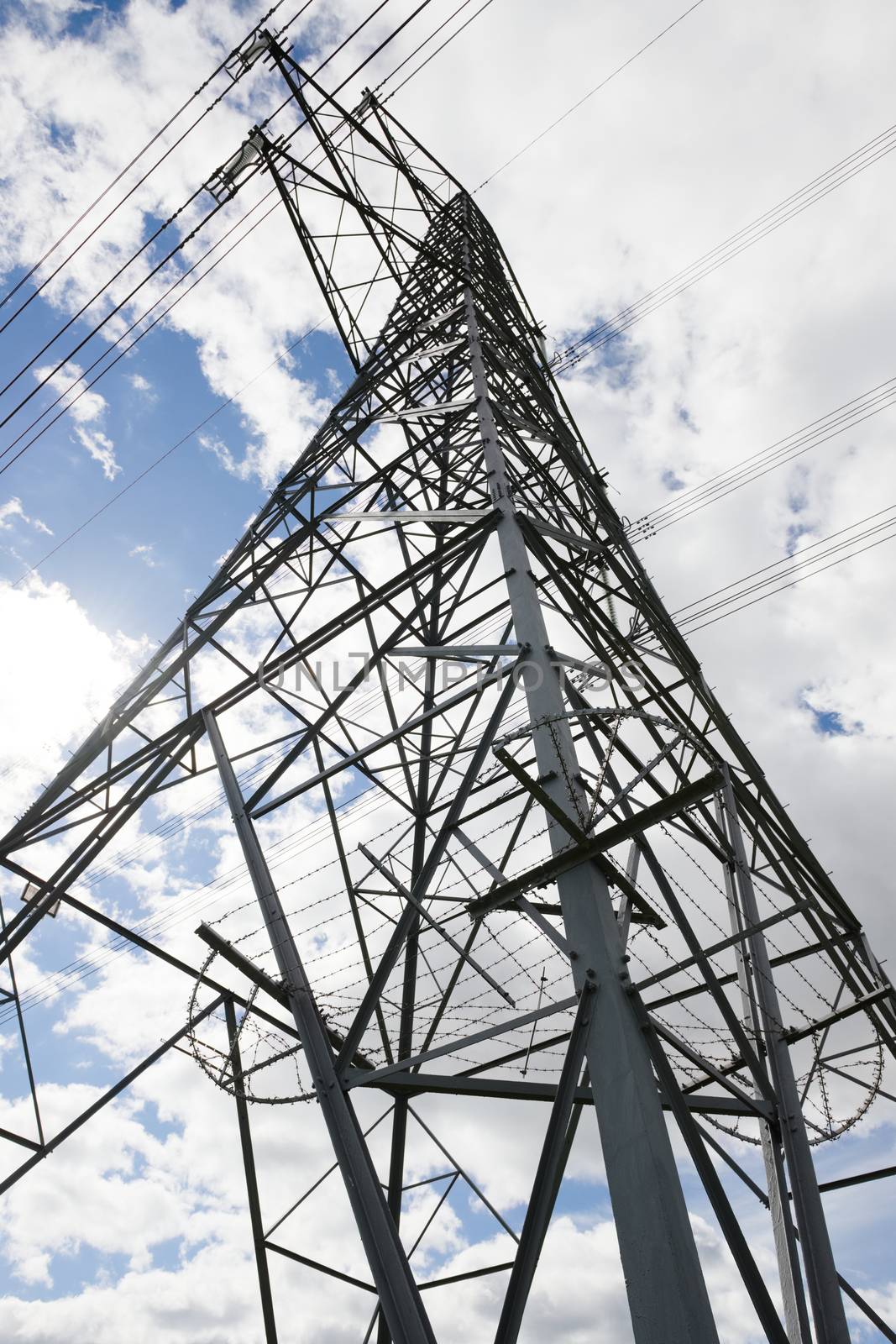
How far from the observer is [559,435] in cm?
1132

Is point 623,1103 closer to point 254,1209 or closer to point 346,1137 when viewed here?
point 346,1137

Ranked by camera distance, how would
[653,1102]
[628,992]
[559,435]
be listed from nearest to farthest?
1. [653,1102]
2. [628,992]
3. [559,435]

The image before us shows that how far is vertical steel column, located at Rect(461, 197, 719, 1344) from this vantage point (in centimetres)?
395

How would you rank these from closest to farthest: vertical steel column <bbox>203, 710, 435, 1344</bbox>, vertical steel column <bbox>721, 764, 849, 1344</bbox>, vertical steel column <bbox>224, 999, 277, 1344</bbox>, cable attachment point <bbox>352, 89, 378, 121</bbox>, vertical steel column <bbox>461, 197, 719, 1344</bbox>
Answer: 1. vertical steel column <bbox>461, 197, 719, 1344</bbox>
2. vertical steel column <bbox>203, 710, 435, 1344</bbox>
3. vertical steel column <bbox>721, 764, 849, 1344</bbox>
4. vertical steel column <bbox>224, 999, 277, 1344</bbox>
5. cable attachment point <bbox>352, 89, 378, 121</bbox>

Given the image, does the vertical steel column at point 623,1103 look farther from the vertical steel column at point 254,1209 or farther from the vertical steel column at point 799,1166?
the vertical steel column at point 254,1209

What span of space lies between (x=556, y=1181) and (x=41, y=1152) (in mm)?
5749

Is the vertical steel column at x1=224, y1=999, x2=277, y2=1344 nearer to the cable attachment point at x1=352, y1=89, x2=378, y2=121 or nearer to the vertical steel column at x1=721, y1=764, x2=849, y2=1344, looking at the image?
the vertical steel column at x1=721, y1=764, x2=849, y2=1344

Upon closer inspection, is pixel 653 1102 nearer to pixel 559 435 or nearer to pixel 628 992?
pixel 628 992

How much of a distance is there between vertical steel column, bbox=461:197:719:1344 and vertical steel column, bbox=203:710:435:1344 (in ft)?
4.59

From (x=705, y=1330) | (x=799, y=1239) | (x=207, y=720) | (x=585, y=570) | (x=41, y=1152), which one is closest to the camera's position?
(x=705, y=1330)

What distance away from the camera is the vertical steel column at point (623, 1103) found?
13.0 feet

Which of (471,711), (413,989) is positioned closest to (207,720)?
(471,711)

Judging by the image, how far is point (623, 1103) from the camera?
14.4 feet

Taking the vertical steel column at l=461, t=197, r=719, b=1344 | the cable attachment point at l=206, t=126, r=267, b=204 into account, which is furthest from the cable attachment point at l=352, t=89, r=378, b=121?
the vertical steel column at l=461, t=197, r=719, b=1344
